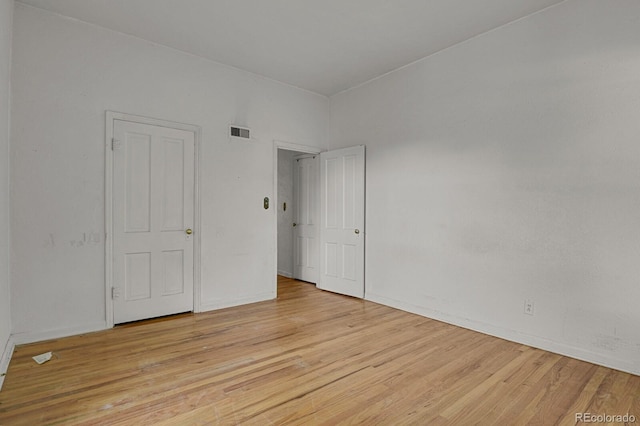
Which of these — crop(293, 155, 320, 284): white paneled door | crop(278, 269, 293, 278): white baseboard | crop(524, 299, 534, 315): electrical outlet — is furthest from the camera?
crop(278, 269, 293, 278): white baseboard

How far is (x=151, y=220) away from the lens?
3.88 m

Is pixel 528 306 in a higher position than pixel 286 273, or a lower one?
higher

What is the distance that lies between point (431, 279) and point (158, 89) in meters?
3.99

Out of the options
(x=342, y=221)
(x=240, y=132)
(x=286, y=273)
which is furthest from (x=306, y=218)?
(x=240, y=132)

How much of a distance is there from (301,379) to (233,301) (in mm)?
2234

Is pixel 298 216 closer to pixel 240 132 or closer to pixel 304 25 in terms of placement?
pixel 240 132

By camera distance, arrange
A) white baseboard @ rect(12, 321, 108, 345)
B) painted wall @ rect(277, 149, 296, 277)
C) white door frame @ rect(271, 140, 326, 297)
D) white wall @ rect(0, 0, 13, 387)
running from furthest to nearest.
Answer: painted wall @ rect(277, 149, 296, 277)
white door frame @ rect(271, 140, 326, 297)
white baseboard @ rect(12, 321, 108, 345)
white wall @ rect(0, 0, 13, 387)

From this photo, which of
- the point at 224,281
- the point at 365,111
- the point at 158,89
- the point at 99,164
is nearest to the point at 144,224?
the point at 99,164

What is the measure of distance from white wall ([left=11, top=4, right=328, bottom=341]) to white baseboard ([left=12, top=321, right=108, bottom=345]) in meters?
0.01

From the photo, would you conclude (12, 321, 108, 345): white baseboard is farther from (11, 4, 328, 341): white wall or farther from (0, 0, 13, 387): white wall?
(0, 0, 13, 387): white wall

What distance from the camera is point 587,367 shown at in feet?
9.13

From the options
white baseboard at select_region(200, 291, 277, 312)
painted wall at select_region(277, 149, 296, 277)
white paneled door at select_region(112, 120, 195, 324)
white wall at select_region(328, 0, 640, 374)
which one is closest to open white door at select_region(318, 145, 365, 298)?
white wall at select_region(328, 0, 640, 374)

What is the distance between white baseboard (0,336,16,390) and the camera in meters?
2.55

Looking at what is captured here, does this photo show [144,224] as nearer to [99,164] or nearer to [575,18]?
[99,164]
